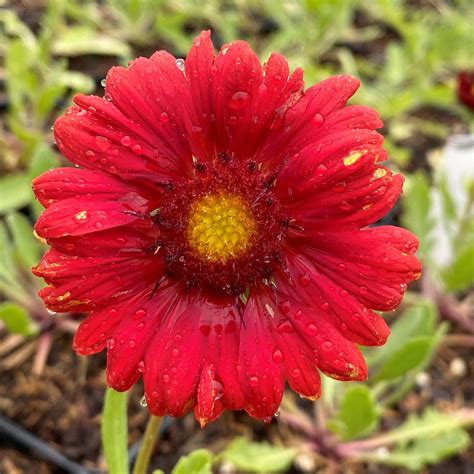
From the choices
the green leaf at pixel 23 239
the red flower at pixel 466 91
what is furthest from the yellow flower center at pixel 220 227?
the red flower at pixel 466 91

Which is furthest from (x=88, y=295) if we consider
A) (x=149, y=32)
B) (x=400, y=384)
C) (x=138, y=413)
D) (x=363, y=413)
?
(x=149, y=32)

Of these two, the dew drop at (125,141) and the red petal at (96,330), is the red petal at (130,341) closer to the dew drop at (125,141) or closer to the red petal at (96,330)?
the red petal at (96,330)

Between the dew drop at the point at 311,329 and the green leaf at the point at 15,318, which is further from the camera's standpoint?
the green leaf at the point at 15,318

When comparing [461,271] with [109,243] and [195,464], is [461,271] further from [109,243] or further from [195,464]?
[109,243]

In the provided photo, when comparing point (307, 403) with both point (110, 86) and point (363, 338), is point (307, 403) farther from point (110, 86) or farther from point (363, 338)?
point (110, 86)

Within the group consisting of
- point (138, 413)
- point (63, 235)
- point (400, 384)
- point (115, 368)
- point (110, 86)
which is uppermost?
point (110, 86)

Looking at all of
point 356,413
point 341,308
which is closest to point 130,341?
point 341,308
